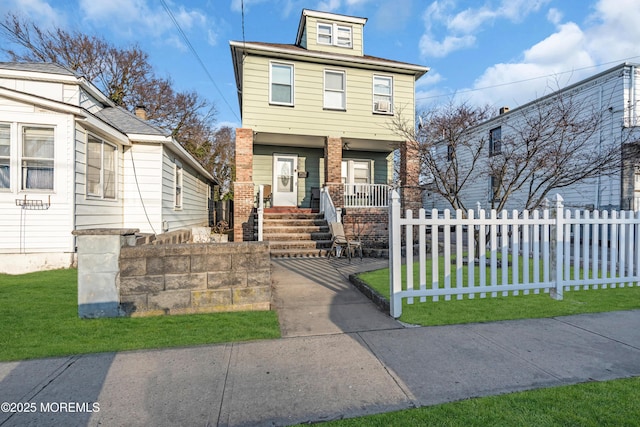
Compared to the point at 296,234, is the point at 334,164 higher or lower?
higher

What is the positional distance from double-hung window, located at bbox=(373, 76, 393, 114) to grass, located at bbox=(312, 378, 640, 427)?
11.1m

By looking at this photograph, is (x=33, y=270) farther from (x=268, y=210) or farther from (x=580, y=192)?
(x=580, y=192)

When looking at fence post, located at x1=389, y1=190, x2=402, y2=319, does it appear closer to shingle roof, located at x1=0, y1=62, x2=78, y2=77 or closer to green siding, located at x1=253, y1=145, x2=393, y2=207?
shingle roof, located at x1=0, y1=62, x2=78, y2=77

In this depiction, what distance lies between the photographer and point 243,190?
10.6 meters

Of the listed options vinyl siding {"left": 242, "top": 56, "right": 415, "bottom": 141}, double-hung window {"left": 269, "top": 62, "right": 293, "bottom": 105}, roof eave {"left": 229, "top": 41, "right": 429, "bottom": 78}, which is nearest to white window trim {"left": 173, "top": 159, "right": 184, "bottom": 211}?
vinyl siding {"left": 242, "top": 56, "right": 415, "bottom": 141}

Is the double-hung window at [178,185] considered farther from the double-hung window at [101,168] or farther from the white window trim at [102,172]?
the double-hung window at [101,168]

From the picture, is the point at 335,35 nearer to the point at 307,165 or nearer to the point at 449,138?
the point at 307,165

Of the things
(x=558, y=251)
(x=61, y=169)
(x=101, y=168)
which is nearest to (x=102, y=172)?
(x=101, y=168)

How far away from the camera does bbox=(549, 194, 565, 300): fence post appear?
178 inches

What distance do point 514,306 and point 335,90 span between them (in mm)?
9717

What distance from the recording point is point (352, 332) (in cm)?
346

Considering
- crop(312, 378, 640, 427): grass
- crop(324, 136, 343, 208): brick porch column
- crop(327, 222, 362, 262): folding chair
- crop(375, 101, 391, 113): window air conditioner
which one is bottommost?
crop(312, 378, 640, 427): grass

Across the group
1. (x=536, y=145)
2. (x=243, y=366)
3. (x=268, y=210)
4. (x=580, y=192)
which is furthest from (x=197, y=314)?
(x=580, y=192)

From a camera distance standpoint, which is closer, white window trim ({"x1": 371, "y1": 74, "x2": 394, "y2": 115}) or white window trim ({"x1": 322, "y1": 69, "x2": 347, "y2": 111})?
white window trim ({"x1": 322, "y1": 69, "x2": 347, "y2": 111})
